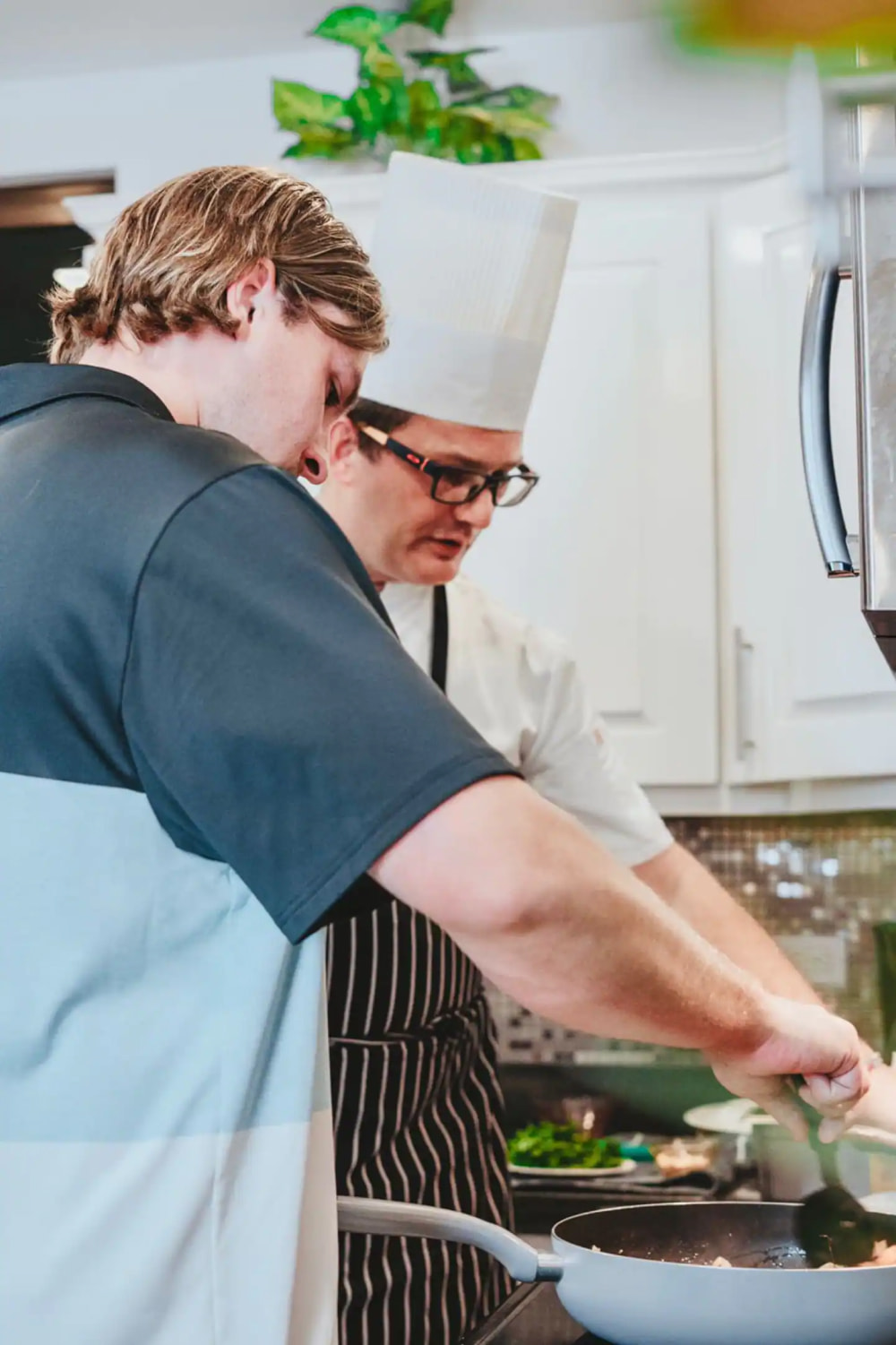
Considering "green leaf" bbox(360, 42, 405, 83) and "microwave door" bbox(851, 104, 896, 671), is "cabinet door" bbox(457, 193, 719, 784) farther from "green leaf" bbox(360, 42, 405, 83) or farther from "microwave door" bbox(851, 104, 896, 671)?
"microwave door" bbox(851, 104, 896, 671)

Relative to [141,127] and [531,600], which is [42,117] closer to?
[141,127]

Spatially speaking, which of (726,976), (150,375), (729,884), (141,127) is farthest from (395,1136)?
(141,127)

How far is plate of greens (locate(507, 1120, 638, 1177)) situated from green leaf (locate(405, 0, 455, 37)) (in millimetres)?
1780

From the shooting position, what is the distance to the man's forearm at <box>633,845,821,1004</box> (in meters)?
1.69

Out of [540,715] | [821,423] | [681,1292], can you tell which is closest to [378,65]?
[540,715]

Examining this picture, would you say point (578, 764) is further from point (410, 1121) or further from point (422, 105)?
point (422, 105)

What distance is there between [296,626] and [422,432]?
1094mm

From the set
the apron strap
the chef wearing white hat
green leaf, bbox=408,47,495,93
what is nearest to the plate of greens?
the chef wearing white hat

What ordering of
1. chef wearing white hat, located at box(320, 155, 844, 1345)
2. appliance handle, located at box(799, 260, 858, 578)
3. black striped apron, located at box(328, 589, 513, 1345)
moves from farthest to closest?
chef wearing white hat, located at box(320, 155, 844, 1345) → black striped apron, located at box(328, 589, 513, 1345) → appliance handle, located at box(799, 260, 858, 578)

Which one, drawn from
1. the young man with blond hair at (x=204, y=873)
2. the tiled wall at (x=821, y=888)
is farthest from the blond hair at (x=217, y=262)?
the tiled wall at (x=821, y=888)

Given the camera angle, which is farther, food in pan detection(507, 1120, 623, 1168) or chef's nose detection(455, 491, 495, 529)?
food in pan detection(507, 1120, 623, 1168)

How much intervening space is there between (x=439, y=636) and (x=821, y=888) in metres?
1.03

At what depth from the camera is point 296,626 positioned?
703 millimetres

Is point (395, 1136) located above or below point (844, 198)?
below
